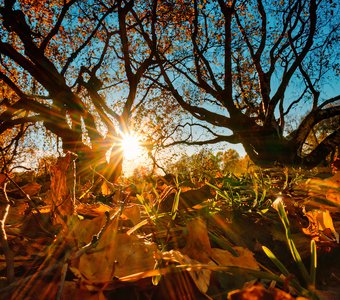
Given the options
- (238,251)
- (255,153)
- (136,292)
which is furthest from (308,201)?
(255,153)

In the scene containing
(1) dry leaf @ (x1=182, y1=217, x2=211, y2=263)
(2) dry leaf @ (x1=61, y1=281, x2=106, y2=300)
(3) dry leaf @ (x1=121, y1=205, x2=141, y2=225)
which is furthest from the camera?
(3) dry leaf @ (x1=121, y1=205, x2=141, y2=225)

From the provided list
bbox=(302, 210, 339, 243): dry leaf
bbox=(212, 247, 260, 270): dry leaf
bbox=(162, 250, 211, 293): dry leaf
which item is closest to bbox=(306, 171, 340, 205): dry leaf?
bbox=(302, 210, 339, 243): dry leaf

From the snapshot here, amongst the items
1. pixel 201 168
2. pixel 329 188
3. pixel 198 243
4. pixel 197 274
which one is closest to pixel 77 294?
pixel 197 274

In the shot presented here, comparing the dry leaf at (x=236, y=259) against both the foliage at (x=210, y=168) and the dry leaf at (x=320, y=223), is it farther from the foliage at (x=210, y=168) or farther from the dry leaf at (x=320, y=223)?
the foliage at (x=210, y=168)

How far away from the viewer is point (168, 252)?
23.1 inches

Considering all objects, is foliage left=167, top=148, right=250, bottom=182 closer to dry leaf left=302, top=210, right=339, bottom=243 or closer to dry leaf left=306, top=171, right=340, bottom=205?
dry leaf left=306, top=171, right=340, bottom=205

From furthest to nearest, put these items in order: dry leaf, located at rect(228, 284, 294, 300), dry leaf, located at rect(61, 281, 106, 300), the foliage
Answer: the foliage, dry leaf, located at rect(61, 281, 106, 300), dry leaf, located at rect(228, 284, 294, 300)

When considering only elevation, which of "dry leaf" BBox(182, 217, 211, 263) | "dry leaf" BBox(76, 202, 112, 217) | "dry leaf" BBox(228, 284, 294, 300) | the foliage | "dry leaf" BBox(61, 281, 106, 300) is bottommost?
"dry leaf" BBox(228, 284, 294, 300)

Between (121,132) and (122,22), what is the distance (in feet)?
15.2

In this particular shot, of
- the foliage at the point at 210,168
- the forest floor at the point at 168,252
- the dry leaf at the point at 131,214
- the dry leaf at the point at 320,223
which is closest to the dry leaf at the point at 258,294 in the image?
the forest floor at the point at 168,252

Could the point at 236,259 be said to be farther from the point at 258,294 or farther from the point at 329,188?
the point at 329,188

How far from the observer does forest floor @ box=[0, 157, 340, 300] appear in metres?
0.48

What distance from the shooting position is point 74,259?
0.53 metres

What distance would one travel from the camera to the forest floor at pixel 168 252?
0.48 m
